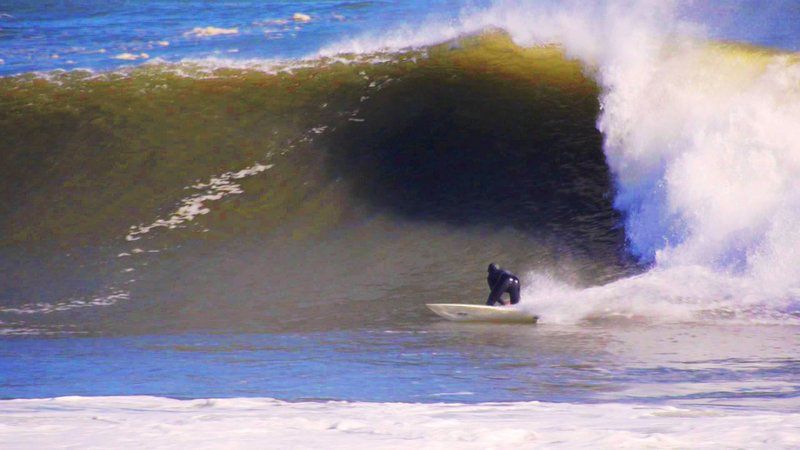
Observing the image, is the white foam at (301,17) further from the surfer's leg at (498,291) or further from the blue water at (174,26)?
the surfer's leg at (498,291)

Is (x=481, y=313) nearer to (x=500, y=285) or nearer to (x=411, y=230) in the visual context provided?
(x=500, y=285)

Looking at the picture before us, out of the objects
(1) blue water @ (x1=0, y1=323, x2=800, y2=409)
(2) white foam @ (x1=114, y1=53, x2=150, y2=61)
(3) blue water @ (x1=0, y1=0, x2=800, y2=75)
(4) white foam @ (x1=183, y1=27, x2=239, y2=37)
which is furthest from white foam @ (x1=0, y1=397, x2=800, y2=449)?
(4) white foam @ (x1=183, y1=27, x2=239, y2=37)

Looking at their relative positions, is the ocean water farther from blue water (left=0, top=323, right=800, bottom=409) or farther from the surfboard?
the surfboard

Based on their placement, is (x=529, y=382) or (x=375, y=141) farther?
(x=375, y=141)

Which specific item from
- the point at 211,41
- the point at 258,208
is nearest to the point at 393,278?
the point at 258,208

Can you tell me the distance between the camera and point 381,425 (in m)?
4.82

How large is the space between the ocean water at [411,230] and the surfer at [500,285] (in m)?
0.22

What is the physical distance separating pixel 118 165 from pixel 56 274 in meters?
3.28

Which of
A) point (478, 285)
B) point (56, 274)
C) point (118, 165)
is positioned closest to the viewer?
point (478, 285)

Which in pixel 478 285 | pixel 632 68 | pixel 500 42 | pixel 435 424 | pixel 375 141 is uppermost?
pixel 500 42

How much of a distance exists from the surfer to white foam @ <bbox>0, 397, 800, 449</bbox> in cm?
378

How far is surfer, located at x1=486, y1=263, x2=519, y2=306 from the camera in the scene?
9.48 m

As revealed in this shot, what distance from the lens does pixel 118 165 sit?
1434 centimetres

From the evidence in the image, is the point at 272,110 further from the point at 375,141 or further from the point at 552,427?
the point at 552,427
